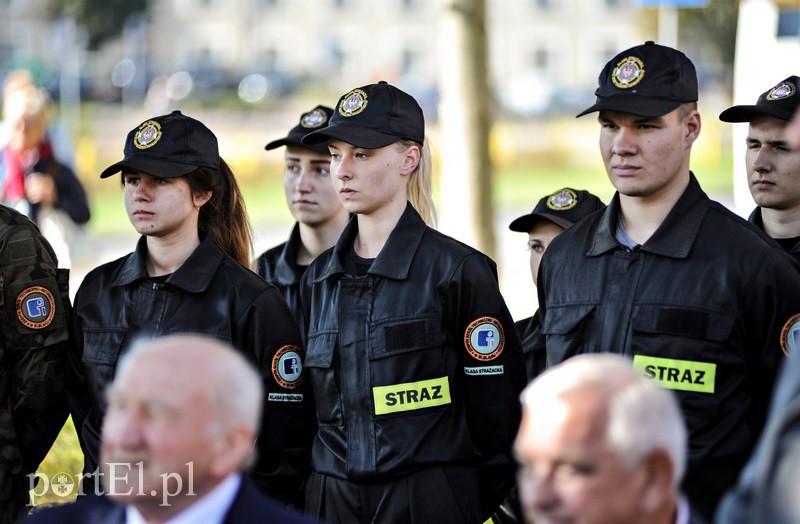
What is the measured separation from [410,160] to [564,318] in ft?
3.09

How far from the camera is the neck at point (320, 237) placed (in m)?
6.52

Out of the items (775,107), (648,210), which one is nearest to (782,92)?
(775,107)

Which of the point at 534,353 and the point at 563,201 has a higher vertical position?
the point at 563,201

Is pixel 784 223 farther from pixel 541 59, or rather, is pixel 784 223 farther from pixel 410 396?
pixel 541 59

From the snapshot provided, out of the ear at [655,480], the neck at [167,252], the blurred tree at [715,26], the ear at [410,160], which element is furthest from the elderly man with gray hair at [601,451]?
the blurred tree at [715,26]

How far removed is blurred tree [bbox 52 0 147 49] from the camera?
2274 inches

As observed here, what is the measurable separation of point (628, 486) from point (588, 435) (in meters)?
0.16

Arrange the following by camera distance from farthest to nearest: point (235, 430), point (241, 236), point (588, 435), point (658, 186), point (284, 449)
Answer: point (241, 236) → point (284, 449) → point (658, 186) → point (235, 430) → point (588, 435)

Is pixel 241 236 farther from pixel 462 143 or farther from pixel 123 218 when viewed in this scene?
pixel 123 218

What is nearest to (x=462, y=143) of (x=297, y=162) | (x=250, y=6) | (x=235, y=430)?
(x=297, y=162)

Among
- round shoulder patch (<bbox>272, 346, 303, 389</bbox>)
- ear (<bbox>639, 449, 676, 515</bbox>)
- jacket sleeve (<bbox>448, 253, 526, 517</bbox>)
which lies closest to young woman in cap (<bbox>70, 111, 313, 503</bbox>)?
round shoulder patch (<bbox>272, 346, 303, 389</bbox>)

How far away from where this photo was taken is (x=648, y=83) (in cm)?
446

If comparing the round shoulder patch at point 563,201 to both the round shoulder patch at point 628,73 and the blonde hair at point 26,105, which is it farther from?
the blonde hair at point 26,105

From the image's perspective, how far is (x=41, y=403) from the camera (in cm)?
493
